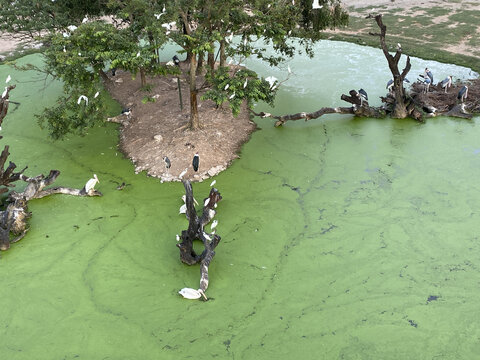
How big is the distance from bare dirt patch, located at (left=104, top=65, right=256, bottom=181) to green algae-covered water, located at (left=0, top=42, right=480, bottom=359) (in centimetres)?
26

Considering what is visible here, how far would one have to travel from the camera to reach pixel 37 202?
632cm

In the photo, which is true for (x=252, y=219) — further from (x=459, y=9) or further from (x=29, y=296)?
(x=459, y=9)

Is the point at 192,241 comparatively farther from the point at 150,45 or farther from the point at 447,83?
the point at 447,83

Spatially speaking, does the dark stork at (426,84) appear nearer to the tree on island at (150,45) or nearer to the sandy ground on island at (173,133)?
the tree on island at (150,45)

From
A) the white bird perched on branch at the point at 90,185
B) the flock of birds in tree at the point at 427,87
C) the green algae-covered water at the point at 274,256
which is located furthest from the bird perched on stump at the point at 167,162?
the flock of birds in tree at the point at 427,87

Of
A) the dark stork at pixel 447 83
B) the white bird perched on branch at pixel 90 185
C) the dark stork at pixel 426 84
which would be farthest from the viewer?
the dark stork at pixel 447 83

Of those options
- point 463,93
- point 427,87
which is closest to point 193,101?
point 427,87

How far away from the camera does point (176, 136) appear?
295 inches

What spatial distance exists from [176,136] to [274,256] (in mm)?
3156

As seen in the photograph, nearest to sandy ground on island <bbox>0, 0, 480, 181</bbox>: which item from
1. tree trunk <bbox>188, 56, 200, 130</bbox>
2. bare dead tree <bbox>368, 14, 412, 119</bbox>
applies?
tree trunk <bbox>188, 56, 200, 130</bbox>

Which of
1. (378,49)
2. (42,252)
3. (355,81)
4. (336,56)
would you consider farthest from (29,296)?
(378,49)

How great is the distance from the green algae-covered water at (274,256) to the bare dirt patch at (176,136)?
0.85 feet

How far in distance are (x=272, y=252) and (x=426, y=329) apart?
1866mm

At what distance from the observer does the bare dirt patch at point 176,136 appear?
693cm
